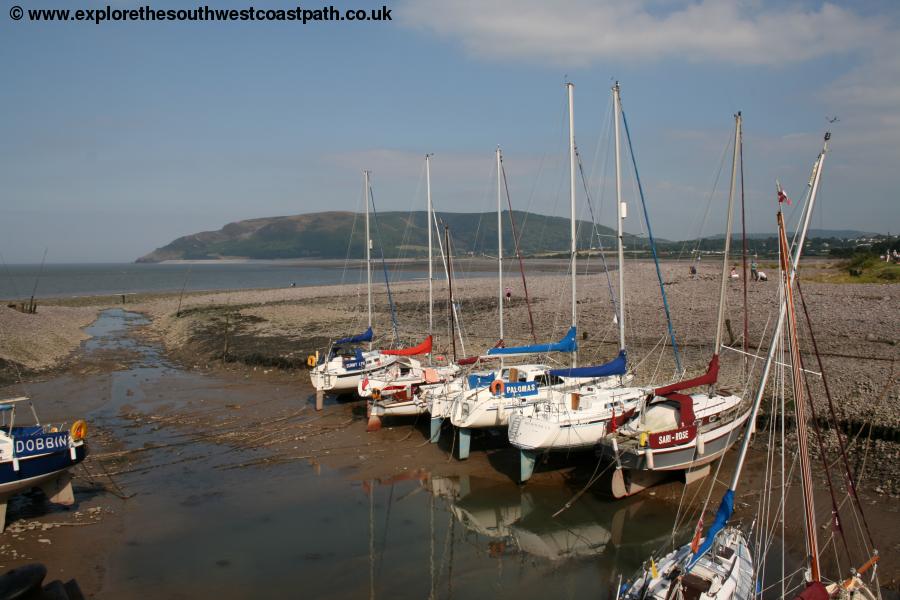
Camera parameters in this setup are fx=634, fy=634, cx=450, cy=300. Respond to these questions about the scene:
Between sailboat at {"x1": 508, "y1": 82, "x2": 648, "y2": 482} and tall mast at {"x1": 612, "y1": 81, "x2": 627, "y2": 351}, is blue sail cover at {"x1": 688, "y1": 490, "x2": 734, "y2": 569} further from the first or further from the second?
tall mast at {"x1": 612, "y1": 81, "x2": 627, "y2": 351}

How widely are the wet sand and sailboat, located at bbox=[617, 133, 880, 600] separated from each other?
9.87 ft

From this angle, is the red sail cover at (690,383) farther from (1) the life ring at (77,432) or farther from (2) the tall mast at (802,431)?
(1) the life ring at (77,432)

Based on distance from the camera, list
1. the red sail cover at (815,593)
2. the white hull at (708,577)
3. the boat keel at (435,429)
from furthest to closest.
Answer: the boat keel at (435,429)
the white hull at (708,577)
the red sail cover at (815,593)

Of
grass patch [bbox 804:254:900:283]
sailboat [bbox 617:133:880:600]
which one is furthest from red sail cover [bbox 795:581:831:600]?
grass patch [bbox 804:254:900:283]

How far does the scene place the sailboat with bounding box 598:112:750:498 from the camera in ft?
50.7

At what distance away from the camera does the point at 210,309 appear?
61.0 m

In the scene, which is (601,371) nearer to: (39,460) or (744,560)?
(744,560)

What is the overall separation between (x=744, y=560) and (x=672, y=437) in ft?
15.6

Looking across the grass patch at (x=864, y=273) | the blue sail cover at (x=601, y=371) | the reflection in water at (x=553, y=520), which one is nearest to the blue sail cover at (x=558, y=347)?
the blue sail cover at (x=601, y=371)

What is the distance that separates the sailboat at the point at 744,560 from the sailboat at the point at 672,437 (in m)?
4.31

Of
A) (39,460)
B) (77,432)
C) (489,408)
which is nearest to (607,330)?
(489,408)

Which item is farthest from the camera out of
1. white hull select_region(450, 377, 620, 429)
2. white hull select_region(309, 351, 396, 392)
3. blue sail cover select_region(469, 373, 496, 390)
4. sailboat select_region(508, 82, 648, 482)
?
white hull select_region(309, 351, 396, 392)

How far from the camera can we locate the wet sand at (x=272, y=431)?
46.4ft

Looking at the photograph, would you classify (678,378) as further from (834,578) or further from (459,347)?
(459,347)
